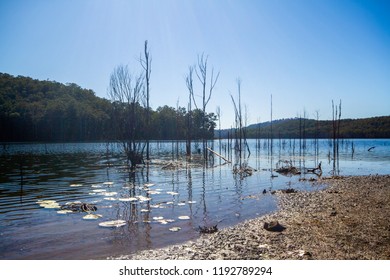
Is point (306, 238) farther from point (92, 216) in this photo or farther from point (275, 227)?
point (92, 216)

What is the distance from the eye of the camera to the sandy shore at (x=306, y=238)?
193 inches

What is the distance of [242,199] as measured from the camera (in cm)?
1060

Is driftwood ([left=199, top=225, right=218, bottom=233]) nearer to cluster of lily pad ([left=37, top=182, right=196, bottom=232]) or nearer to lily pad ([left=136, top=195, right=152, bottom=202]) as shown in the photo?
cluster of lily pad ([left=37, top=182, right=196, bottom=232])

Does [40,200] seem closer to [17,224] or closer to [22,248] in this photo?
[17,224]

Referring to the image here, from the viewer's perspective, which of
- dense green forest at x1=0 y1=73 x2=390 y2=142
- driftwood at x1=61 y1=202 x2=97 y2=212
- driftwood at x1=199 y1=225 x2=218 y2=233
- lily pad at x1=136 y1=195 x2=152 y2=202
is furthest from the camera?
dense green forest at x1=0 y1=73 x2=390 y2=142

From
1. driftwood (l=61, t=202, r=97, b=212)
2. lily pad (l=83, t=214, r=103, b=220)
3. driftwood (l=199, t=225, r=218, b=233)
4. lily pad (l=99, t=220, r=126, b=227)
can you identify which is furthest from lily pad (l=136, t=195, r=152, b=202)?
driftwood (l=199, t=225, r=218, b=233)

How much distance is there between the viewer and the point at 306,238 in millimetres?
5688

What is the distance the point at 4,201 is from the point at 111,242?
6.38 metres

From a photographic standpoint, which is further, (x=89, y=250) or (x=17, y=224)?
(x=17, y=224)

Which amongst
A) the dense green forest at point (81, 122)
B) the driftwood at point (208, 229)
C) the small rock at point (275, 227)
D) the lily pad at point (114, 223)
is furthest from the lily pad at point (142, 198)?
the dense green forest at point (81, 122)

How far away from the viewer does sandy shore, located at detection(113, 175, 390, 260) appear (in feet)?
16.1

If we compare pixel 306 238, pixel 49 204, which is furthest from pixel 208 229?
pixel 49 204

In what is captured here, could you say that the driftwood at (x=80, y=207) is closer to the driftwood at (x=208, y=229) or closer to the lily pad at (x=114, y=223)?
the lily pad at (x=114, y=223)
